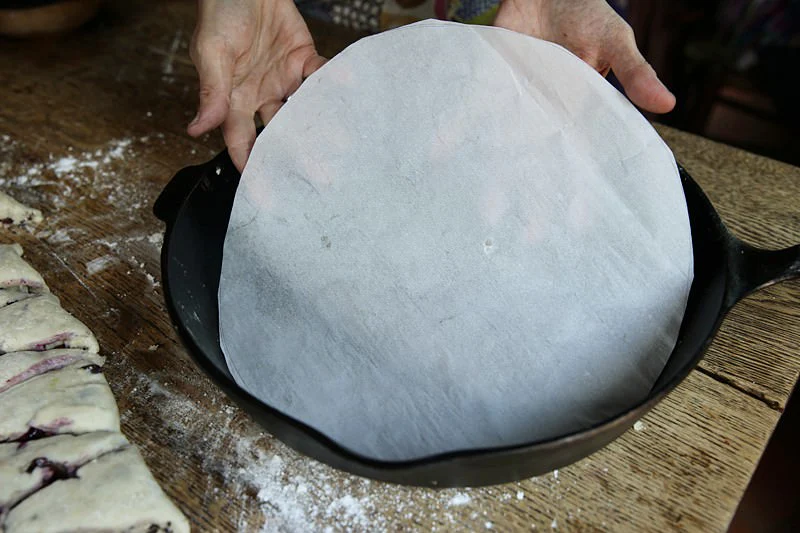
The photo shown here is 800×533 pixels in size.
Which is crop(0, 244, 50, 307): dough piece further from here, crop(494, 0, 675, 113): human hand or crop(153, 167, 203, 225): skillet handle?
crop(494, 0, 675, 113): human hand

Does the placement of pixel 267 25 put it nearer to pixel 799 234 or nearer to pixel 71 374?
pixel 71 374

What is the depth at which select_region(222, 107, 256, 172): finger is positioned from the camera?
3.56 feet

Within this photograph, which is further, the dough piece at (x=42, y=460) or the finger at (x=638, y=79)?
the finger at (x=638, y=79)

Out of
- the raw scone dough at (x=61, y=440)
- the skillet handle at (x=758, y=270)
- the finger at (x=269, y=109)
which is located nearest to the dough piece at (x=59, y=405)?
the raw scone dough at (x=61, y=440)

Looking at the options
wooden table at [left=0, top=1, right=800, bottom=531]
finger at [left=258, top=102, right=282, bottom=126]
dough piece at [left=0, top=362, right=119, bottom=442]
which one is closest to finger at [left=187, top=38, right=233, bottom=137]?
finger at [left=258, top=102, right=282, bottom=126]

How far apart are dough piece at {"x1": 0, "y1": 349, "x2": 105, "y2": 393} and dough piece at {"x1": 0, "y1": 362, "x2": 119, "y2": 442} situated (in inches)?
0.7

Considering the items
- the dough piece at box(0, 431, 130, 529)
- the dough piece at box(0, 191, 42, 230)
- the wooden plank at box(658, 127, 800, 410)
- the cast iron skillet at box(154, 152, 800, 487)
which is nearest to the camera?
the cast iron skillet at box(154, 152, 800, 487)

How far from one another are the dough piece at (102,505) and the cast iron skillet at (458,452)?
17 centimetres

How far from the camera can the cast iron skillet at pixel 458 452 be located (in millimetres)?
648

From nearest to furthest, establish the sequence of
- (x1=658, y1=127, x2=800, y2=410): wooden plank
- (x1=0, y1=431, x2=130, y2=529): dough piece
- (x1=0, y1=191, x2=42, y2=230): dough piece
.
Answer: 1. (x1=0, y1=431, x2=130, y2=529): dough piece
2. (x1=658, y1=127, x2=800, y2=410): wooden plank
3. (x1=0, y1=191, x2=42, y2=230): dough piece

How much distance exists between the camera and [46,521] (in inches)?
28.8

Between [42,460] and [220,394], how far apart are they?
244mm

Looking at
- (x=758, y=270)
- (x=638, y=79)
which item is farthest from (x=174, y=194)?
(x=758, y=270)

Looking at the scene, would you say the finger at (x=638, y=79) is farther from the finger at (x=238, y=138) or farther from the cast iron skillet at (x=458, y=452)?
the finger at (x=238, y=138)
